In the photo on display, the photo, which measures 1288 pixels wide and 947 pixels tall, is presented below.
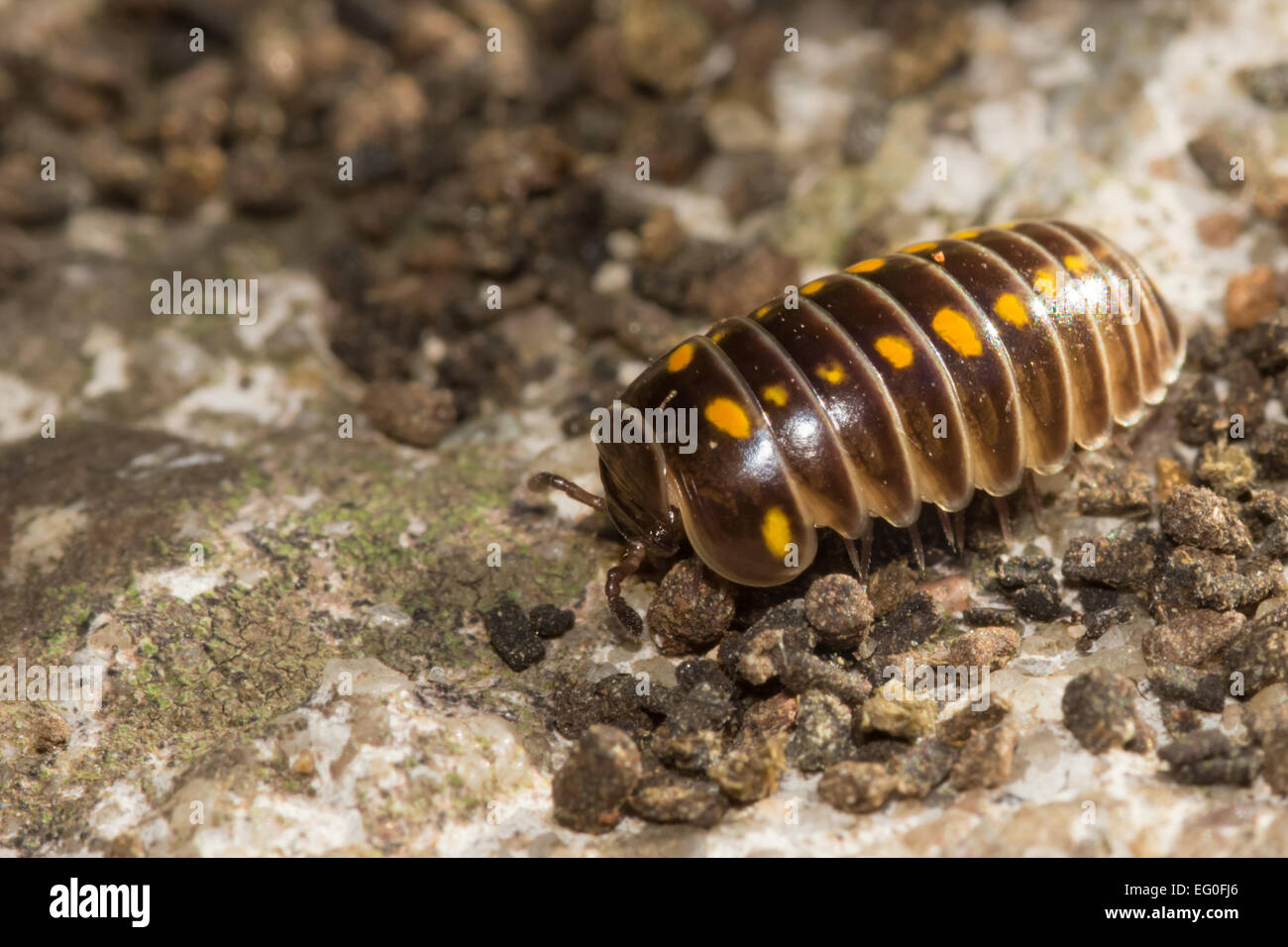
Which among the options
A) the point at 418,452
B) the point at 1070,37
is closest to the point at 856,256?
the point at 1070,37

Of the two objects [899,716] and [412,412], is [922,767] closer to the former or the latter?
[899,716]

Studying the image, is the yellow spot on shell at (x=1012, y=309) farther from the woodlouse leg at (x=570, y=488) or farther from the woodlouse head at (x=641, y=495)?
the woodlouse leg at (x=570, y=488)

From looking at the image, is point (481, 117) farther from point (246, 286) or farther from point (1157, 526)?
point (1157, 526)

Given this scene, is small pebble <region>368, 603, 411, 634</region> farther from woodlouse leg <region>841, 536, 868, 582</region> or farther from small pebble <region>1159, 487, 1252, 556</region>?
small pebble <region>1159, 487, 1252, 556</region>

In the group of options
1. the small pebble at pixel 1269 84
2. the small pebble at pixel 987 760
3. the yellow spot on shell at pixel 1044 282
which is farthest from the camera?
the small pebble at pixel 1269 84

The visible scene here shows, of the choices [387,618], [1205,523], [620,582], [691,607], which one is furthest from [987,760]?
[387,618]

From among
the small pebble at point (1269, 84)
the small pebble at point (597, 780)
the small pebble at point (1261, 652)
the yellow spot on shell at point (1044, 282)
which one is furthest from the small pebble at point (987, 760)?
the small pebble at point (1269, 84)
